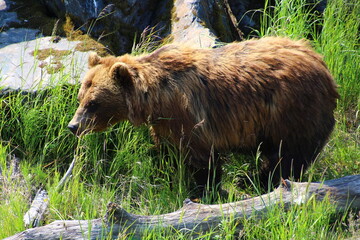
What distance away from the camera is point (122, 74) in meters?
5.39

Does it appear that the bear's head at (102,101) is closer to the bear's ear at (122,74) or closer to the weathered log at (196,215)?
the bear's ear at (122,74)

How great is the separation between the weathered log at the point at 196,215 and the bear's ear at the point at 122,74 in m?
1.49

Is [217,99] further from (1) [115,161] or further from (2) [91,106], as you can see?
Result: (1) [115,161]

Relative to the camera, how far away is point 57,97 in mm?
6168

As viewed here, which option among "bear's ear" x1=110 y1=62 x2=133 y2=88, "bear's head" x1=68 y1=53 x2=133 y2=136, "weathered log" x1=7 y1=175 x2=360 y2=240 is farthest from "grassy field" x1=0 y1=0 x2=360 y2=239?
"bear's ear" x1=110 y1=62 x2=133 y2=88

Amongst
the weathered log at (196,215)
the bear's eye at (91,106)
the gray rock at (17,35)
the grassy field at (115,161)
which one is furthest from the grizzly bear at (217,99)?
the gray rock at (17,35)

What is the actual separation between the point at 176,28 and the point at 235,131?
6.97 ft

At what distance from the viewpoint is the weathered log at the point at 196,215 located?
169 inches

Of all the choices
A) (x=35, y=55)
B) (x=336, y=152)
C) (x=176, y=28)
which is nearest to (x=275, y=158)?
(x=336, y=152)

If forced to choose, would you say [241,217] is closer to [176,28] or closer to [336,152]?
[336,152]

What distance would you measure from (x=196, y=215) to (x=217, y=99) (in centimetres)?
146

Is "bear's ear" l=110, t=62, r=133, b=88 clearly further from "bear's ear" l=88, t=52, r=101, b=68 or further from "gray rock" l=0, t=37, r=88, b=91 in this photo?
"gray rock" l=0, t=37, r=88, b=91

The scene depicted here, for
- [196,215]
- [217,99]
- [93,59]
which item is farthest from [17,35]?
[196,215]

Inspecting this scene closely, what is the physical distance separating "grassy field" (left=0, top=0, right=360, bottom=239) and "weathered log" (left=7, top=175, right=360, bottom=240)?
11 cm
